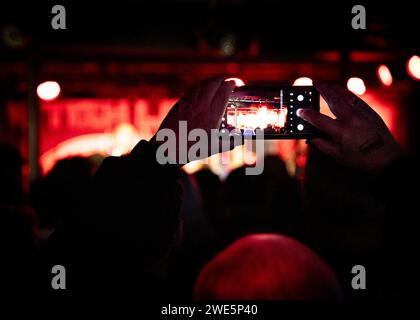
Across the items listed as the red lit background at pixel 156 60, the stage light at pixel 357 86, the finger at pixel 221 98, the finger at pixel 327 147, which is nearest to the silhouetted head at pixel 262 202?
the red lit background at pixel 156 60

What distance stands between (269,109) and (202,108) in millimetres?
377

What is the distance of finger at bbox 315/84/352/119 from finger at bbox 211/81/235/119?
0.76 ft

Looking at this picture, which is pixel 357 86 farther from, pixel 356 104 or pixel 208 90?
pixel 208 90

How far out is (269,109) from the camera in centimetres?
121

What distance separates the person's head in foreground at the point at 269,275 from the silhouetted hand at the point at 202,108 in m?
0.23

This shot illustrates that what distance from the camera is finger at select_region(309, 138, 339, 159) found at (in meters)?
0.94

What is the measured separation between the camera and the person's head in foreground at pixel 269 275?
0.79m

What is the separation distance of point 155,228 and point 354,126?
475 millimetres

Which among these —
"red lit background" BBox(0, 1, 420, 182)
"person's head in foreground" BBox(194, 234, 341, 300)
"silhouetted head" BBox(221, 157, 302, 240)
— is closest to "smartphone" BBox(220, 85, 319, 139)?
"person's head in foreground" BBox(194, 234, 341, 300)

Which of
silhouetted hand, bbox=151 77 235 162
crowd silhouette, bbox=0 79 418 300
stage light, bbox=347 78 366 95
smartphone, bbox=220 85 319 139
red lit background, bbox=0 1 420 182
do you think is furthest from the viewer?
red lit background, bbox=0 1 420 182

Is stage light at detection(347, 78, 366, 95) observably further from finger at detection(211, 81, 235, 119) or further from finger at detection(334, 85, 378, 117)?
finger at detection(211, 81, 235, 119)

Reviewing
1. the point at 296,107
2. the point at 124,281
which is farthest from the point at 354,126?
the point at 124,281

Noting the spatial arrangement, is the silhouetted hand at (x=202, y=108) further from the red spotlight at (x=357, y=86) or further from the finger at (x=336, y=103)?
the red spotlight at (x=357, y=86)

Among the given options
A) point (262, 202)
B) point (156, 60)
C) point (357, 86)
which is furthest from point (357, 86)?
point (156, 60)
